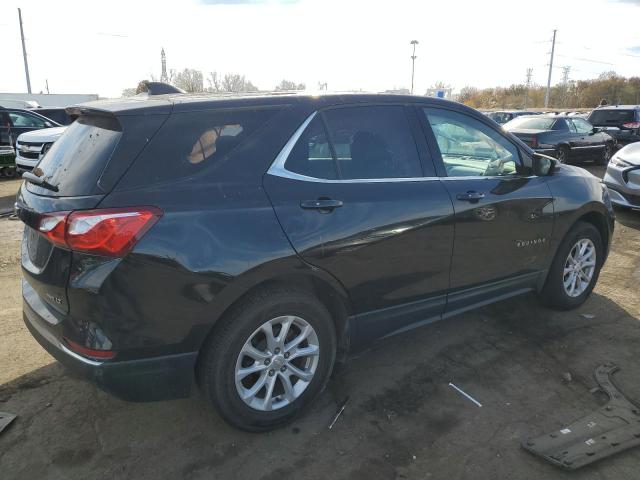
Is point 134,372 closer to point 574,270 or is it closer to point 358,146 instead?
point 358,146

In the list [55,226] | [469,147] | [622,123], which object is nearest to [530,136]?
[622,123]

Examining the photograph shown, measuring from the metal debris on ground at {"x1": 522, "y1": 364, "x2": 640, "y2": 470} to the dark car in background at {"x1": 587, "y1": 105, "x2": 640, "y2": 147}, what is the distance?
15.7m

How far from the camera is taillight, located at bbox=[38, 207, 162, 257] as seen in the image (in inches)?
85.8

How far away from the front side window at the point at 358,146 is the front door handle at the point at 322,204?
0.50ft

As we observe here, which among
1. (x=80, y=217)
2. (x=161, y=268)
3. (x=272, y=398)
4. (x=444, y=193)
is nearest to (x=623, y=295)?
(x=444, y=193)

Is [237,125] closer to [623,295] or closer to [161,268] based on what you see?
[161,268]

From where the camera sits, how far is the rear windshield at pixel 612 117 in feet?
52.9

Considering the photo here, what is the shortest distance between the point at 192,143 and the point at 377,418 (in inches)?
71.9

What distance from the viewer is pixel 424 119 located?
329 cm

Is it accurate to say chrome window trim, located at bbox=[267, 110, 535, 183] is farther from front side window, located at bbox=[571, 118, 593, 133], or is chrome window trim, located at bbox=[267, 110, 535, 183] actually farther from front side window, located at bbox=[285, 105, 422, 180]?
front side window, located at bbox=[571, 118, 593, 133]

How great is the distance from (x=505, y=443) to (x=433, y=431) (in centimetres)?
37

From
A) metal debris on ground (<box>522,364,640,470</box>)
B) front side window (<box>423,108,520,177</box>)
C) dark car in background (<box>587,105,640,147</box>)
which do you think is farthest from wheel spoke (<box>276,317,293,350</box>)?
dark car in background (<box>587,105,640,147</box>)

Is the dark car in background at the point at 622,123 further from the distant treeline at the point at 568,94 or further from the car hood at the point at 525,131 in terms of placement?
the distant treeline at the point at 568,94

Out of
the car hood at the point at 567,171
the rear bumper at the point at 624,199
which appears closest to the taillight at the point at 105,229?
the car hood at the point at 567,171
